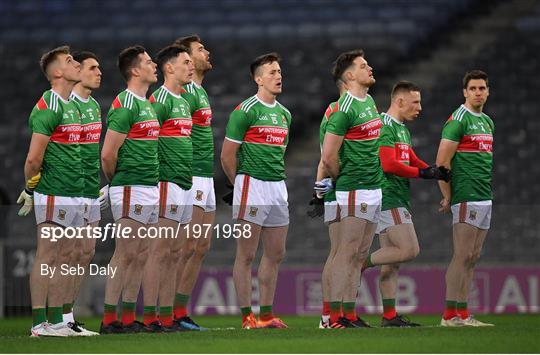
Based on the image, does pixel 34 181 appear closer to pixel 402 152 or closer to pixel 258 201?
pixel 258 201

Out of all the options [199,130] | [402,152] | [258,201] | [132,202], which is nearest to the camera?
[132,202]

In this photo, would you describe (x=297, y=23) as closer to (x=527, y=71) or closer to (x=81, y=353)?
(x=527, y=71)

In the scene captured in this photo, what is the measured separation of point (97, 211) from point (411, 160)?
287 centimetres

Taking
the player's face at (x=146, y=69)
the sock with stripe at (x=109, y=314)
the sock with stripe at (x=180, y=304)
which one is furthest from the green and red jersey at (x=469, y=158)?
the sock with stripe at (x=109, y=314)

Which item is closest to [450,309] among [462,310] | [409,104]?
[462,310]

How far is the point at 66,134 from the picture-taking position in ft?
32.5

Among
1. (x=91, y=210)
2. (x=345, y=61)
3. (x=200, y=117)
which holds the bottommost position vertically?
(x=91, y=210)

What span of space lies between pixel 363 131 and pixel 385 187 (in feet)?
2.92

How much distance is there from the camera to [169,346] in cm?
883

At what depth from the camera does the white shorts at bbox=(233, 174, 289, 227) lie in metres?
10.9

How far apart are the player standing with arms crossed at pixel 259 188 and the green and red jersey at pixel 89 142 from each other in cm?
108

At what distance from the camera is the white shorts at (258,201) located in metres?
10.9

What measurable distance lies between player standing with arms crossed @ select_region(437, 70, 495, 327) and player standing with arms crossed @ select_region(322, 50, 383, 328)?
37.1 inches

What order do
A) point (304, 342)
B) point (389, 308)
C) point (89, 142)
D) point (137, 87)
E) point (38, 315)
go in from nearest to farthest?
1. point (304, 342)
2. point (38, 315)
3. point (137, 87)
4. point (89, 142)
5. point (389, 308)
